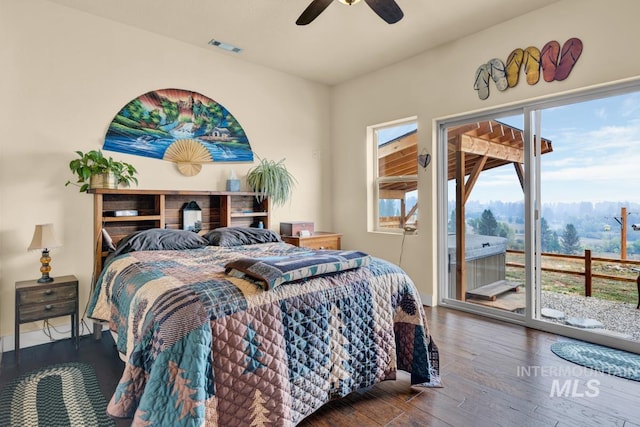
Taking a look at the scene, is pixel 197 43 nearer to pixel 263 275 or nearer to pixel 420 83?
pixel 420 83

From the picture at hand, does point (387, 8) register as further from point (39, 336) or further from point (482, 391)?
point (39, 336)

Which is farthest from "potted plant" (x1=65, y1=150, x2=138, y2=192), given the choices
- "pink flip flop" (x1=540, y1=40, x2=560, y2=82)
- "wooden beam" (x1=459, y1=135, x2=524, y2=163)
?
"pink flip flop" (x1=540, y1=40, x2=560, y2=82)

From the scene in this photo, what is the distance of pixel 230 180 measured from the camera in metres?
3.93

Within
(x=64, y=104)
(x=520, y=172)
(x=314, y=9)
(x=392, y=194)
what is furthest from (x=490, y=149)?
(x=64, y=104)

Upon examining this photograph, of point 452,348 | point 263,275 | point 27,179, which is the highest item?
point 27,179

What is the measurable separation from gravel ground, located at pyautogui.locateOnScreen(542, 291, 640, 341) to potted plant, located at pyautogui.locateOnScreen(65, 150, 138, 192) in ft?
12.9

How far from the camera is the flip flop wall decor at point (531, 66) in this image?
2.93 meters

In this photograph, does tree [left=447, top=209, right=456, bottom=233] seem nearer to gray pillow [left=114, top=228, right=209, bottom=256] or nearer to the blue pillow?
the blue pillow

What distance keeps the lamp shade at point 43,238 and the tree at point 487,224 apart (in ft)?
12.5

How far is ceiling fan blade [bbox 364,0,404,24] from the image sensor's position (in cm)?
240

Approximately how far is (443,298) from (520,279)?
0.85 meters

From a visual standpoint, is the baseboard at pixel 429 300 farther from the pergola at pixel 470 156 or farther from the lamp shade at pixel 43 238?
the lamp shade at pixel 43 238

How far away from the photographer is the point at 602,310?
2.98 m

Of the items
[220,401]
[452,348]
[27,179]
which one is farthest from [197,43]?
[452,348]
